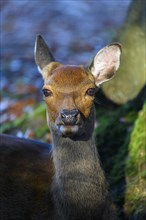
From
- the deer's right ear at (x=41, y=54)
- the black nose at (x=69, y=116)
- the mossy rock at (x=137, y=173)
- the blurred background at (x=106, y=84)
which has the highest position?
the black nose at (x=69, y=116)

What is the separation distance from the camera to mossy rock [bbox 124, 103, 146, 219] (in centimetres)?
679

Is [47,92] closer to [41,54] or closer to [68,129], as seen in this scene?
[68,129]

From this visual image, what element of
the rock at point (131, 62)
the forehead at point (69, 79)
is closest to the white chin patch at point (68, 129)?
the forehead at point (69, 79)

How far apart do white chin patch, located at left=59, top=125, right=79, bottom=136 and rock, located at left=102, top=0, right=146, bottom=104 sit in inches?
131

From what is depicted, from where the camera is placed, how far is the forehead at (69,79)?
5966 mm

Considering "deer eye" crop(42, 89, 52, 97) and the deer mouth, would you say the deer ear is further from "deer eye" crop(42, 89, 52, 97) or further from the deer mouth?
the deer mouth

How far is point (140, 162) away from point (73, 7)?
12233 millimetres

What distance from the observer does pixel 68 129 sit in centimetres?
568

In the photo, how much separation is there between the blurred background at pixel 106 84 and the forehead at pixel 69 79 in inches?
57.7

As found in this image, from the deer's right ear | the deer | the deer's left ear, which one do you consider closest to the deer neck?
the deer

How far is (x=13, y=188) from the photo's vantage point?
6590mm

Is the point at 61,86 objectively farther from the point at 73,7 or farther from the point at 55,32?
the point at 73,7

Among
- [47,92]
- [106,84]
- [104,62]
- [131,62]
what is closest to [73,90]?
[47,92]

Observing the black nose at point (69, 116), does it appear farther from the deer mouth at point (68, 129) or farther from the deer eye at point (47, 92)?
the deer eye at point (47, 92)
